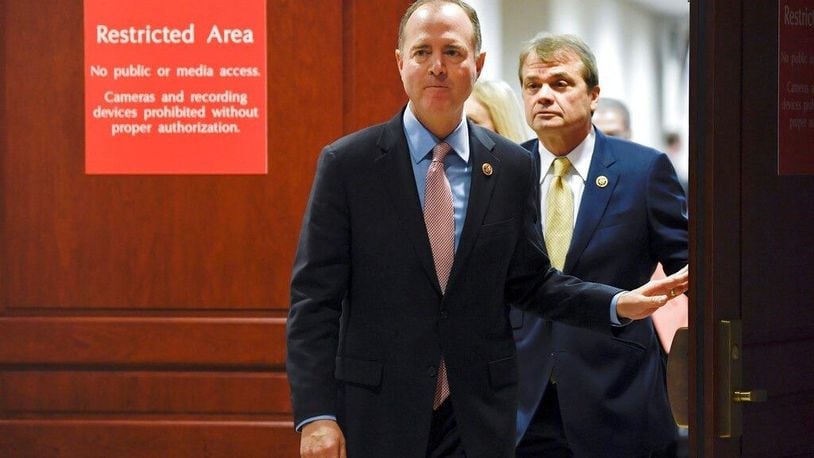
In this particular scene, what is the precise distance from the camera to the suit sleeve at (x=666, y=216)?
11.0 feet

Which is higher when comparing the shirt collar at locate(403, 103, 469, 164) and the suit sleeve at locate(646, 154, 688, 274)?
the shirt collar at locate(403, 103, 469, 164)

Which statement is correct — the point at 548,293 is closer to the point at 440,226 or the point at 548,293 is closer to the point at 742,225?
the point at 440,226

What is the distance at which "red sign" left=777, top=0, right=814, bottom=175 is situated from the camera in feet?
8.04

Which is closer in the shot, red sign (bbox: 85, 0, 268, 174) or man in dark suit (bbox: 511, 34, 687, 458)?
man in dark suit (bbox: 511, 34, 687, 458)

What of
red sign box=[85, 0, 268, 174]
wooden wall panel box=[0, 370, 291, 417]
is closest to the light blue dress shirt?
Result: red sign box=[85, 0, 268, 174]

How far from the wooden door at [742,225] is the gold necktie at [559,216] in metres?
0.99

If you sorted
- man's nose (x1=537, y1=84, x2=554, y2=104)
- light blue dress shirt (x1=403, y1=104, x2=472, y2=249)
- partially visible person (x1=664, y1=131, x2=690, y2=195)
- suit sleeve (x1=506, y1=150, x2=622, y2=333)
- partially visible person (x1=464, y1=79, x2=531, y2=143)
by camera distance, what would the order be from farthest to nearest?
1. partially visible person (x1=664, y1=131, x2=690, y2=195)
2. partially visible person (x1=464, y1=79, x2=531, y2=143)
3. man's nose (x1=537, y1=84, x2=554, y2=104)
4. suit sleeve (x1=506, y1=150, x2=622, y2=333)
5. light blue dress shirt (x1=403, y1=104, x2=472, y2=249)

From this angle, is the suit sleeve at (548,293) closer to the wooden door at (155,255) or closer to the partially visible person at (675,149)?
the wooden door at (155,255)

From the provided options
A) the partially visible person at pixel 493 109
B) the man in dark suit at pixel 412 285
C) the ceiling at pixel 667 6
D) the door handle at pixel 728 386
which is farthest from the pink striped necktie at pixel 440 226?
the ceiling at pixel 667 6

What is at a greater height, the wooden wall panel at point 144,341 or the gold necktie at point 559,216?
the gold necktie at point 559,216

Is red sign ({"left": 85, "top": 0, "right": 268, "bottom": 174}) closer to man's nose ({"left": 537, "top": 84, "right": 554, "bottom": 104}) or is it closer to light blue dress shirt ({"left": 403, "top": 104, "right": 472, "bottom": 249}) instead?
man's nose ({"left": 537, "top": 84, "right": 554, "bottom": 104})

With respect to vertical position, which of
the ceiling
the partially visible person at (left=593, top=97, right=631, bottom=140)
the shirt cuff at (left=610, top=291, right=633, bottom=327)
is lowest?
Answer: the shirt cuff at (left=610, top=291, right=633, bottom=327)

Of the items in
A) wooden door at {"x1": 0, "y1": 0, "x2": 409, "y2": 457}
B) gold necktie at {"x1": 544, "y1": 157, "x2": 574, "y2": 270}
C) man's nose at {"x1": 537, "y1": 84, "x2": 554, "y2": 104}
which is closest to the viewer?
gold necktie at {"x1": 544, "y1": 157, "x2": 574, "y2": 270}

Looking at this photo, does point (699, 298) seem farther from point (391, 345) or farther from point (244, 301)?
point (244, 301)
